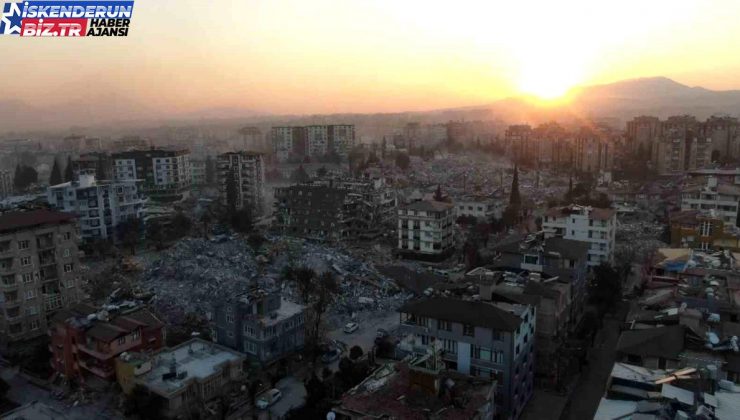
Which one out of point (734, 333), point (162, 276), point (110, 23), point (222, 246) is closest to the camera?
point (734, 333)

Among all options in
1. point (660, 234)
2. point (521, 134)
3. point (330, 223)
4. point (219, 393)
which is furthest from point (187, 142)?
point (219, 393)

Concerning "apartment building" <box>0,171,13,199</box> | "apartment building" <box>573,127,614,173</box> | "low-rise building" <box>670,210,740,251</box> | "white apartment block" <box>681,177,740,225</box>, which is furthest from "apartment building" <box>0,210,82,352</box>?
"apartment building" <box>573,127,614,173</box>

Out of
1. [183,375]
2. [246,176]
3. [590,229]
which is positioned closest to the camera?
[183,375]

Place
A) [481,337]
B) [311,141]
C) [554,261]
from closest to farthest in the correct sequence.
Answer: [481,337], [554,261], [311,141]

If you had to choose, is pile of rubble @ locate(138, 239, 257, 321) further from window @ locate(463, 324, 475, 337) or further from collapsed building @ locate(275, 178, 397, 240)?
window @ locate(463, 324, 475, 337)

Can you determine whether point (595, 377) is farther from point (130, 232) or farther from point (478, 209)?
point (130, 232)

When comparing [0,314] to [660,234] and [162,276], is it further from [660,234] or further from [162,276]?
[660,234]

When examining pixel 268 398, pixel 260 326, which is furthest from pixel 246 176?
pixel 268 398

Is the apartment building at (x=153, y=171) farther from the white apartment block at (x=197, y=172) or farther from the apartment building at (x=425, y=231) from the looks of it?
the apartment building at (x=425, y=231)

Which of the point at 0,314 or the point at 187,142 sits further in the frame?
the point at 187,142
